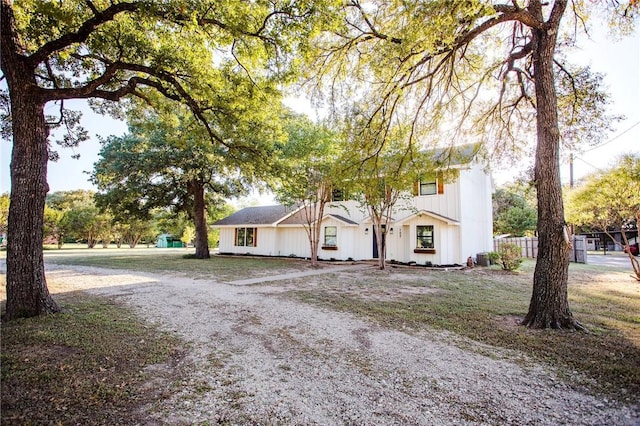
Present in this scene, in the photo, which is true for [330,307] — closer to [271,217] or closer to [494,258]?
[494,258]

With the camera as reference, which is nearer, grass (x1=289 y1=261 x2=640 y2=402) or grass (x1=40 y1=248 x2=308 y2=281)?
grass (x1=289 y1=261 x2=640 y2=402)

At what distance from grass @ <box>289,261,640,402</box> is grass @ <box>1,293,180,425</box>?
373cm

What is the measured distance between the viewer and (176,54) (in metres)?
6.36

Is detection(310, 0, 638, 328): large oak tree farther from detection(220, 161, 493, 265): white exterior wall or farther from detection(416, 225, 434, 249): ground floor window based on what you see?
detection(416, 225, 434, 249): ground floor window

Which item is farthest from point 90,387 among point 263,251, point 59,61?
point 263,251

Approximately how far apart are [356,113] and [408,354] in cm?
563

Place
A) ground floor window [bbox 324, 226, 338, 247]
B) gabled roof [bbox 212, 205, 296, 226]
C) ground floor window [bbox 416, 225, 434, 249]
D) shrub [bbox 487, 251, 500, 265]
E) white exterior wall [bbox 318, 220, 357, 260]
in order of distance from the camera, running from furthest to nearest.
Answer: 1. gabled roof [bbox 212, 205, 296, 226]
2. ground floor window [bbox 324, 226, 338, 247]
3. white exterior wall [bbox 318, 220, 357, 260]
4. ground floor window [bbox 416, 225, 434, 249]
5. shrub [bbox 487, 251, 500, 265]

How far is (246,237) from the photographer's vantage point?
23281 mm

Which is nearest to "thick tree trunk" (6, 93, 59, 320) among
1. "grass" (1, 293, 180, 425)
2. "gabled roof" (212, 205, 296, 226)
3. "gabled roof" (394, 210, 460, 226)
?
"grass" (1, 293, 180, 425)

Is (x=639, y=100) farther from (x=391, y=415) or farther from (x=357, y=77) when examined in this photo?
(x=391, y=415)

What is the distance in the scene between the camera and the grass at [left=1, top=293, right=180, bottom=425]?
254 centimetres

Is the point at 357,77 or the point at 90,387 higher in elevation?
the point at 357,77

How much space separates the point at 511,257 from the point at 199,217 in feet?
58.6

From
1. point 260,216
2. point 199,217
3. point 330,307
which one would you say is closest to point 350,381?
point 330,307
